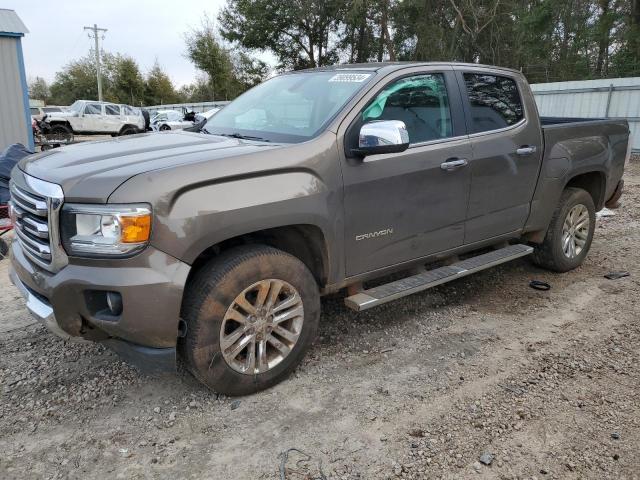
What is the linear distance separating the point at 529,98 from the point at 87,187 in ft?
12.4

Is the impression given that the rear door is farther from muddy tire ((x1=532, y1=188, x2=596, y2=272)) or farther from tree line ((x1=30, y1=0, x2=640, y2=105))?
tree line ((x1=30, y1=0, x2=640, y2=105))

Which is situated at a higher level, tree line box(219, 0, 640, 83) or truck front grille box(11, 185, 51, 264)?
tree line box(219, 0, 640, 83)

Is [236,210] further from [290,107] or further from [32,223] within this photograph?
[290,107]

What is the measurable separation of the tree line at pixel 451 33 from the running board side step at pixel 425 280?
2247 centimetres

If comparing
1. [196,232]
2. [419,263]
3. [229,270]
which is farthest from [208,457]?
[419,263]

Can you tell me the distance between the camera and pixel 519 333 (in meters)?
3.80

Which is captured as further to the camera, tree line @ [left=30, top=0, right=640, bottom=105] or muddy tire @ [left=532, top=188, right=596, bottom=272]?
tree line @ [left=30, top=0, right=640, bottom=105]

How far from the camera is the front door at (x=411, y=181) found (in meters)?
3.20

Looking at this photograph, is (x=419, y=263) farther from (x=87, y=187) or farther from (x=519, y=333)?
(x=87, y=187)

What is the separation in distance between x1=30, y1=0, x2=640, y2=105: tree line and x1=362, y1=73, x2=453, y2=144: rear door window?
74.9 ft

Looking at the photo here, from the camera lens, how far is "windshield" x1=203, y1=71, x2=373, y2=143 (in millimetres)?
3268

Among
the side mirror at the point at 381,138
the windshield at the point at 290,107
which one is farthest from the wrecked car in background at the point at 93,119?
the side mirror at the point at 381,138

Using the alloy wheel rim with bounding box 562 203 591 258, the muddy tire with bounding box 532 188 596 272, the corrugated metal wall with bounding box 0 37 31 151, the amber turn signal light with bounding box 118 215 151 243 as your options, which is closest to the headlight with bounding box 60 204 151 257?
the amber turn signal light with bounding box 118 215 151 243

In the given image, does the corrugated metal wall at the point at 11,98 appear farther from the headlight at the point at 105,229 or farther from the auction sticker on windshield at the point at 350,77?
the headlight at the point at 105,229
